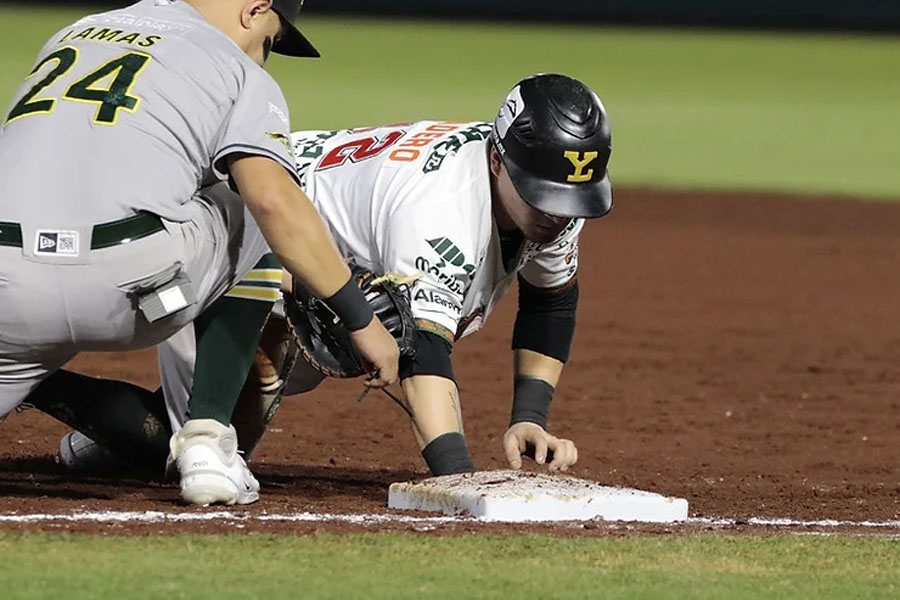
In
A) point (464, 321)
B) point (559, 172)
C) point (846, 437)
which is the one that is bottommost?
point (846, 437)

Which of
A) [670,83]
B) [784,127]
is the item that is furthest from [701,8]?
[784,127]

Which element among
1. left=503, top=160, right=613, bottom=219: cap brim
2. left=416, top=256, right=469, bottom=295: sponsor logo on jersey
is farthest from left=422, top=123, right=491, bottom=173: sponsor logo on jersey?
left=416, top=256, right=469, bottom=295: sponsor logo on jersey

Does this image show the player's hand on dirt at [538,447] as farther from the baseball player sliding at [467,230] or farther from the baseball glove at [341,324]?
the baseball glove at [341,324]

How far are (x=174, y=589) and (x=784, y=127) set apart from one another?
15.3 meters

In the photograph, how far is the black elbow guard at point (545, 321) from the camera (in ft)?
15.5

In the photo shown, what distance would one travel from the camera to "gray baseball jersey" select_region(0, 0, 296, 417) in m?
3.71

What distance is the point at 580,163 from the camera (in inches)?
169

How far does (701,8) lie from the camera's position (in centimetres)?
2456

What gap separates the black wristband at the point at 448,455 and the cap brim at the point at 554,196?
594 millimetres

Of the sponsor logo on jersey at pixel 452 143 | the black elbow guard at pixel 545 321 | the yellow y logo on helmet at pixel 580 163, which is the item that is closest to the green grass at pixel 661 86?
the black elbow guard at pixel 545 321

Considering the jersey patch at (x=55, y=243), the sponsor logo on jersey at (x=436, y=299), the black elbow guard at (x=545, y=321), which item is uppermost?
the jersey patch at (x=55, y=243)

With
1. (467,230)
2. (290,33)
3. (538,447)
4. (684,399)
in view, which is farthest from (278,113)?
(684,399)

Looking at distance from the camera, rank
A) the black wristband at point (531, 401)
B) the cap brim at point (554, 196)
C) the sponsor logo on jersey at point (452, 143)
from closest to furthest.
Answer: the cap brim at point (554, 196) → the sponsor logo on jersey at point (452, 143) → the black wristband at point (531, 401)

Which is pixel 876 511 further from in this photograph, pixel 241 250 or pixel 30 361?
pixel 30 361
